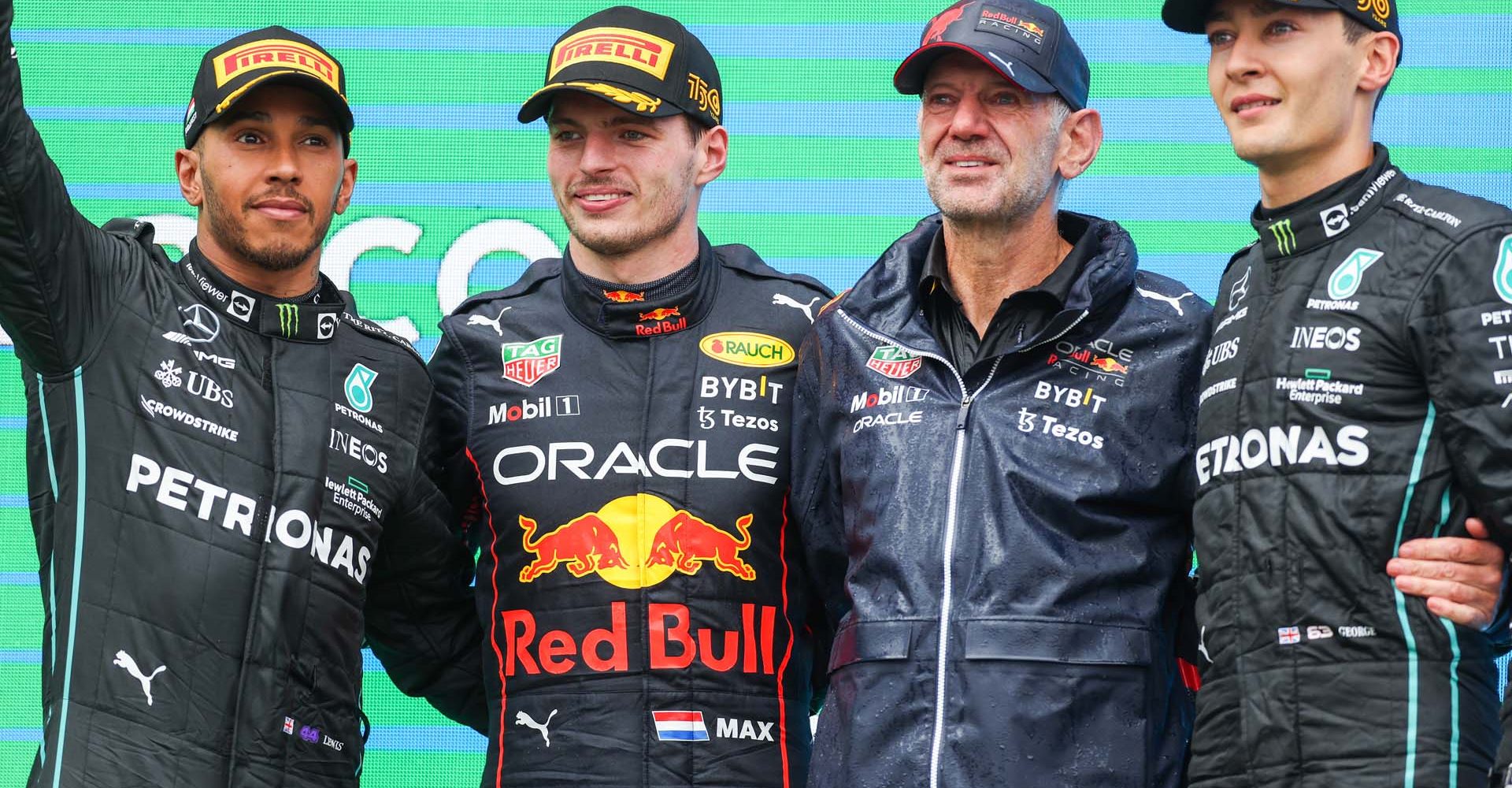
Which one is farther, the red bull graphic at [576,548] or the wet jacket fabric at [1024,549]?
the red bull graphic at [576,548]

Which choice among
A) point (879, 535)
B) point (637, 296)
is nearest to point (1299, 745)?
point (879, 535)

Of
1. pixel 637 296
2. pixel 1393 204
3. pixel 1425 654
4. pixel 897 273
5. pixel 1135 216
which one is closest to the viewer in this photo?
pixel 1425 654

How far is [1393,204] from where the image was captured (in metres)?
2.38

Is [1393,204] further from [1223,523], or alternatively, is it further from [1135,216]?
[1135,216]

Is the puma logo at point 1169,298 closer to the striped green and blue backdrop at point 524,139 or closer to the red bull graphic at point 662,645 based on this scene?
the red bull graphic at point 662,645

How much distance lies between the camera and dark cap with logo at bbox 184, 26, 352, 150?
2.88m

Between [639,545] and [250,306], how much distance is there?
0.71m

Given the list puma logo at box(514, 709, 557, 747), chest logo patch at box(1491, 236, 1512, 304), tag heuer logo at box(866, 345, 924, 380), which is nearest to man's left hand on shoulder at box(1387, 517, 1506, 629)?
chest logo patch at box(1491, 236, 1512, 304)

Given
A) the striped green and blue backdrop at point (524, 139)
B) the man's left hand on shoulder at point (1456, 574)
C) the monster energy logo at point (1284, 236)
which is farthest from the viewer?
the striped green and blue backdrop at point (524, 139)

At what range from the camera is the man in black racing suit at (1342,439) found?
2201mm

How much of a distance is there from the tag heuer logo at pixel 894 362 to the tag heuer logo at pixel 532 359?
0.57 meters

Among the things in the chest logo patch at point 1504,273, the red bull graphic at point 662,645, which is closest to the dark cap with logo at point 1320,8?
the chest logo patch at point 1504,273

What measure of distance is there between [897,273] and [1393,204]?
29.9 inches

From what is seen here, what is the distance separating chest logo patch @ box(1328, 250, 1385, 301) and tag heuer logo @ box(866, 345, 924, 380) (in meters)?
0.61
